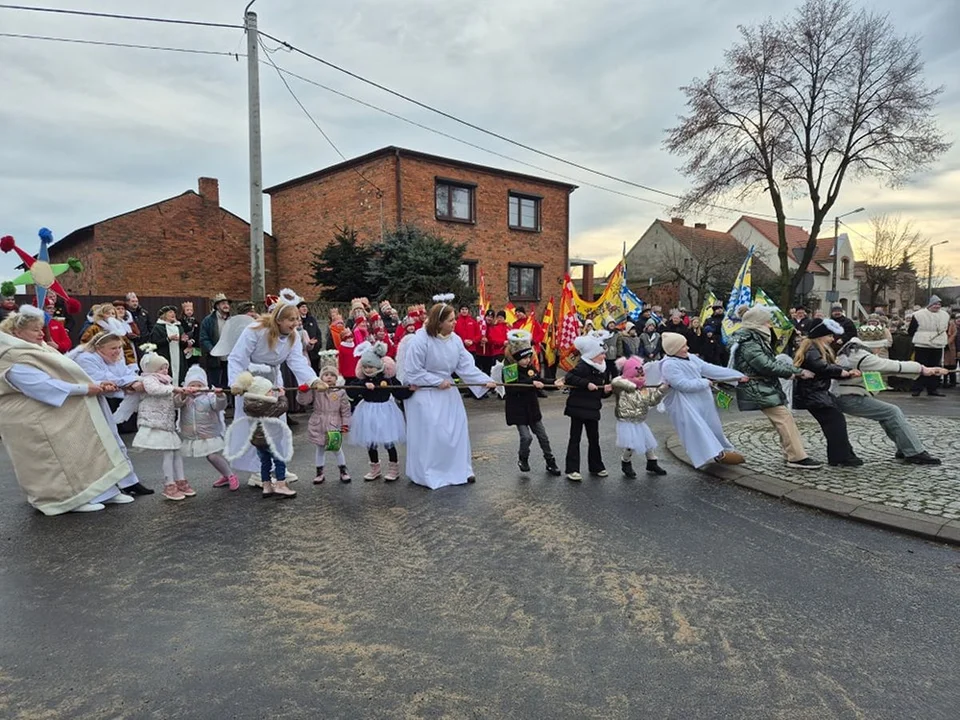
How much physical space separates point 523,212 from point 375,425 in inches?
998

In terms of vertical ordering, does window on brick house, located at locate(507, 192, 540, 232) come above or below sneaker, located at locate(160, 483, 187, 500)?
above

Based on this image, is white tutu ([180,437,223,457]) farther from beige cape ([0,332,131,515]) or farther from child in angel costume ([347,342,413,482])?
child in angel costume ([347,342,413,482])

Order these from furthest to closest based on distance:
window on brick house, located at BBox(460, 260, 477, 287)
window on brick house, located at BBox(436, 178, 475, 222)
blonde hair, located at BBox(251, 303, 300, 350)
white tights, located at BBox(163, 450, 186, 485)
A: 1. window on brick house, located at BBox(460, 260, 477, 287)
2. window on brick house, located at BBox(436, 178, 475, 222)
3. blonde hair, located at BBox(251, 303, 300, 350)
4. white tights, located at BBox(163, 450, 186, 485)

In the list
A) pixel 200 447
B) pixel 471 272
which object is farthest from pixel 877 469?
pixel 471 272

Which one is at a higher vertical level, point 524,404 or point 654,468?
point 524,404

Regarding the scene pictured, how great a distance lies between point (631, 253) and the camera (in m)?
53.2


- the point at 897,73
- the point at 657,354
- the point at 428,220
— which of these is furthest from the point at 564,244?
the point at 657,354

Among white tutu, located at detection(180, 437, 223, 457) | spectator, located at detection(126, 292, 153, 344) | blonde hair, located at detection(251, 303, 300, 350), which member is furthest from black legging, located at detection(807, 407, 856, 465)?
spectator, located at detection(126, 292, 153, 344)

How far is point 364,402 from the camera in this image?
690 centimetres

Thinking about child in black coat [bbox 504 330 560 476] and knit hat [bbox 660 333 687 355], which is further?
child in black coat [bbox 504 330 560 476]

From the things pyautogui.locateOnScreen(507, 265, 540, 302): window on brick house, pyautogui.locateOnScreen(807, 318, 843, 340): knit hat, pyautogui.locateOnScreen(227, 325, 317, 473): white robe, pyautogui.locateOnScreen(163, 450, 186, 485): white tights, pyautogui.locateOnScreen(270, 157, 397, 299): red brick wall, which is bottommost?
pyautogui.locateOnScreen(163, 450, 186, 485): white tights

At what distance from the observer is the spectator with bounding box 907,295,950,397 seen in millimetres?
14070

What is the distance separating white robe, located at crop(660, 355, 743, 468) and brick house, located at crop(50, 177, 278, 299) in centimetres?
2190

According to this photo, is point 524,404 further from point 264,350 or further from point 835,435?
point 835,435
